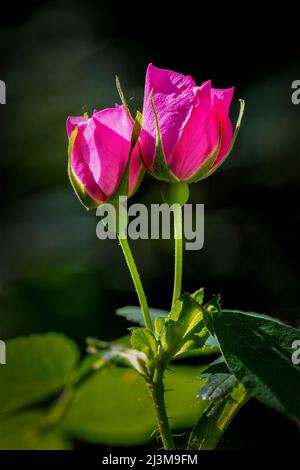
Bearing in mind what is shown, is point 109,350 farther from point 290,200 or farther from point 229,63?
point 229,63

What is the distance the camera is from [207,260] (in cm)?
143

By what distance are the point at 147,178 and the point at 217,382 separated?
40.5 inches

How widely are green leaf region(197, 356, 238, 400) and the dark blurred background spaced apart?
80 centimetres

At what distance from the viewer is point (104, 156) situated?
1.47ft

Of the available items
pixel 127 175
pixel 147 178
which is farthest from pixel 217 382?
pixel 147 178

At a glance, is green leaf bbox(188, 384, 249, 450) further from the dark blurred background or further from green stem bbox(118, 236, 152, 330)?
the dark blurred background

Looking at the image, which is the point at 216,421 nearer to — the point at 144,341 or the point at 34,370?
the point at 144,341

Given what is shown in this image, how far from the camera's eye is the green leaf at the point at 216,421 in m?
0.44

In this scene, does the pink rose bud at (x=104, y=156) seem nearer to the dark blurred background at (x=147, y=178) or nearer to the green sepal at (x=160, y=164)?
the green sepal at (x=160, y=164)

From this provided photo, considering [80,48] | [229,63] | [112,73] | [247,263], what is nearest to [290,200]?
[247,263]

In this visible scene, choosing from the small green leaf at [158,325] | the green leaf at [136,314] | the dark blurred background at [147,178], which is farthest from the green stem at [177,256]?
the dark blurred background at [147,178]

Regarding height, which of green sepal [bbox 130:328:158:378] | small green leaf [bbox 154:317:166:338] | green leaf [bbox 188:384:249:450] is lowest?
green leaf [bbox 188:384:249:450]

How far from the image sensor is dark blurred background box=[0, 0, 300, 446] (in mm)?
1359

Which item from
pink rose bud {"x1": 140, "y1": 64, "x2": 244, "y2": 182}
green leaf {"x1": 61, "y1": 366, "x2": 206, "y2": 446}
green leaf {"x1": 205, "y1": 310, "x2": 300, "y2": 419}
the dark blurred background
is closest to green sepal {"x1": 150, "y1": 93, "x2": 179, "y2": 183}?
pink rose bud {"x1": 140, "y1": 64, "x2": 244, "y2": 182}
